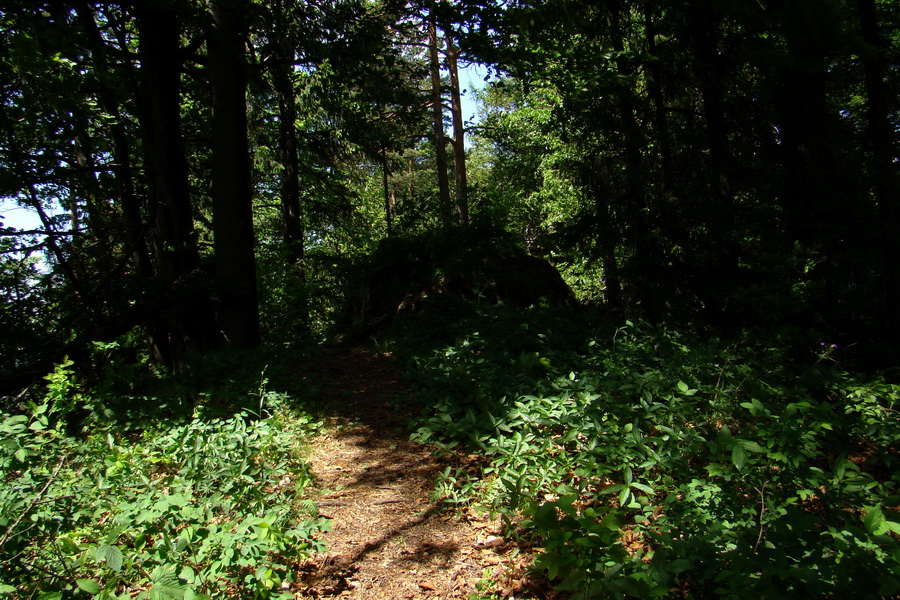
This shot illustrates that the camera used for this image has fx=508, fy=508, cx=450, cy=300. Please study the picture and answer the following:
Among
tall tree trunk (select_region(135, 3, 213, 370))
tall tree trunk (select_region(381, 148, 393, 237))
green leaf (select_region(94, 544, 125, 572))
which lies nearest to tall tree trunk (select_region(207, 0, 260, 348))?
tall tree trunk (select_region(135, 3, 213, 370))

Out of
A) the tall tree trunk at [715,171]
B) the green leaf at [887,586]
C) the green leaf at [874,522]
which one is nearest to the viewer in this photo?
the green leaf at [887,586]

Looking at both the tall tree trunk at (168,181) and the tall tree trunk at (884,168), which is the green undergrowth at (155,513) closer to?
the tall tree trunk at (168,181)

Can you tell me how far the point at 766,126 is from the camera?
7.91 m

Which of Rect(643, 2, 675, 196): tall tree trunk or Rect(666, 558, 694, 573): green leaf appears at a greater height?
Rect(643, 2, 675, 196): tall tree trunk

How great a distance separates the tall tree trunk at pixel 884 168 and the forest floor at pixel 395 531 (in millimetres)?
6635

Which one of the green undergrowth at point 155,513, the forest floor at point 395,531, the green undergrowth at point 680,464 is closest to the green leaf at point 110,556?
the green undergrowth at point 155,513

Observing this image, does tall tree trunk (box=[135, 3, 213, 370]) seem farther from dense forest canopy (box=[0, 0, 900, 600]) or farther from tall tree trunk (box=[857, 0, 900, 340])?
tall tree trunk (box=[857, 0, 900, 340])

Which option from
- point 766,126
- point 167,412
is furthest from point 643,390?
point 766,126

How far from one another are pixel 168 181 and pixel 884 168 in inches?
402

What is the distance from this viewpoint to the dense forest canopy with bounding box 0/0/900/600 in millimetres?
2639

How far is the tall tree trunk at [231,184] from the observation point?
744 centimetres

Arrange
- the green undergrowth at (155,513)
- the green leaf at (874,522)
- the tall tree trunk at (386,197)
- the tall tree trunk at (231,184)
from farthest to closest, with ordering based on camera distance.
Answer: the tall tree trunk at (386,197), the tall tree trunk at (231,184), the green undergrowth at (155,513), the green leaf at (874,522)

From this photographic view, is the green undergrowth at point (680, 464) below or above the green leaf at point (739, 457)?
below

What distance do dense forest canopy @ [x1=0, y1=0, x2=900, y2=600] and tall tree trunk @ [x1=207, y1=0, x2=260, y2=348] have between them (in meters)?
0.04
